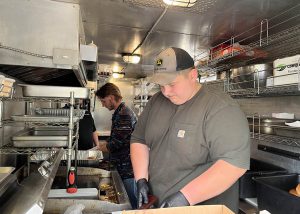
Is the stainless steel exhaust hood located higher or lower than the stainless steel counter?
higher

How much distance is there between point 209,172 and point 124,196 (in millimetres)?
594

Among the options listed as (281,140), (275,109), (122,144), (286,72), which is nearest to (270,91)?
(286,72)

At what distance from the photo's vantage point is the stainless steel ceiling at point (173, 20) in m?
1.86

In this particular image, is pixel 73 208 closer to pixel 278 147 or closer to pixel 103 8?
pixel 103 8

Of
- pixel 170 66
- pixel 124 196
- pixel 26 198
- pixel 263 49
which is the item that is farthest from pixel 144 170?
pixel 263 49

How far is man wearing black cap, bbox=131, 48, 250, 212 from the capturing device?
123 centimetres

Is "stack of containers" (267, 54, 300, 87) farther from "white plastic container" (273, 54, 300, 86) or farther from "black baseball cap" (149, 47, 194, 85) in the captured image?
"black baseball cap" (149, 47, 194, 85)

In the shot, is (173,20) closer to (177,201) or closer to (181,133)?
(181,133)

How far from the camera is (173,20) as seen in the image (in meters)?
2.23

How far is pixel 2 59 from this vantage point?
154 cm

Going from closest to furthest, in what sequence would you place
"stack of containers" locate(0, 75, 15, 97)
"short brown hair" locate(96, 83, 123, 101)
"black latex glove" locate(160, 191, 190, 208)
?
"stack of containers" locate(0, 75, 15, 97) → "black latex glove" locate(160, 191, 190, 208) → "short brown hair" locate(96, 83, 123, 101)

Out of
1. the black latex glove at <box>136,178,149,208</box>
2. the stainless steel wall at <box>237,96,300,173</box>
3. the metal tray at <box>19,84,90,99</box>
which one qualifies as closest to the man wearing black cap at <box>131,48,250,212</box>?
the black latex glove at <box>136,178,149,208</box>

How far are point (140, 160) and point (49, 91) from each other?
701 mm

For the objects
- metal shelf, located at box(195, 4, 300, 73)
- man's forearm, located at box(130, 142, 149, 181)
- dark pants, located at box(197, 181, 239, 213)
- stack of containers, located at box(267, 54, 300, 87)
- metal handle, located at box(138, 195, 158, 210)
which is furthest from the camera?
metal shelf, located at box(195, 4, 300, 73)
